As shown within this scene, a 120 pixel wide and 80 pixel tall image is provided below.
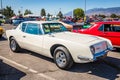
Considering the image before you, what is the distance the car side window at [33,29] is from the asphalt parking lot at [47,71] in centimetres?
105

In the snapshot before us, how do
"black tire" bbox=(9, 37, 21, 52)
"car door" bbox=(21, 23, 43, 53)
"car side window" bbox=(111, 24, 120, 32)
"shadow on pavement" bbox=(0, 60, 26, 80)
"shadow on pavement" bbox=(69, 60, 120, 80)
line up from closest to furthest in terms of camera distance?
"shadow on pavement" bbox=(0, 60, 26, 80) < "shadow on pavement" bbox=(69, 60, 120, 80) < "car door" bbox=(21, 23, 43, 53) < "black tire" bbox=(9, 37, 21, 52) < "car side window" bbox=(111, 24, 120, 32)

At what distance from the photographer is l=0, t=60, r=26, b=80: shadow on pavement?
5117 mm

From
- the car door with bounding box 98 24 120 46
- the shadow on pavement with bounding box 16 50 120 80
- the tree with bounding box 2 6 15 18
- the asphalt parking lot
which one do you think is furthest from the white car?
the tree with bounding box 2 6 15 18

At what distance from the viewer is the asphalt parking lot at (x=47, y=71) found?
519 cm

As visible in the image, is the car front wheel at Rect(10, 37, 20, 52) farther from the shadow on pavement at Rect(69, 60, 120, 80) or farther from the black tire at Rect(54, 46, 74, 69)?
the shadow on pavement at Rect(69, 60, 120, 80)

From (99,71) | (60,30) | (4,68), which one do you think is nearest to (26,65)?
(4,68)

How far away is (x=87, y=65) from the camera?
6312 millimetres

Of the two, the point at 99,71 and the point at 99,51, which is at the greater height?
the point at 99,51

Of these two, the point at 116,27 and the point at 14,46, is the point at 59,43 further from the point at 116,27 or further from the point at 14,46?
the point at 116,27

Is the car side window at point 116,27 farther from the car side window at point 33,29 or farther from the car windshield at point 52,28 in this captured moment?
the car side window at point 33,29

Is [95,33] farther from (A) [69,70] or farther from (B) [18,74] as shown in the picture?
(B) [18,74]

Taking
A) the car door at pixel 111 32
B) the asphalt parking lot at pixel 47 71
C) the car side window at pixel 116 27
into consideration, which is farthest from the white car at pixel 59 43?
the car side window at pixel 116 27

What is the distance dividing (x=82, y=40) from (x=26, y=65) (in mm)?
2114

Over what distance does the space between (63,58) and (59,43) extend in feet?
1.61
